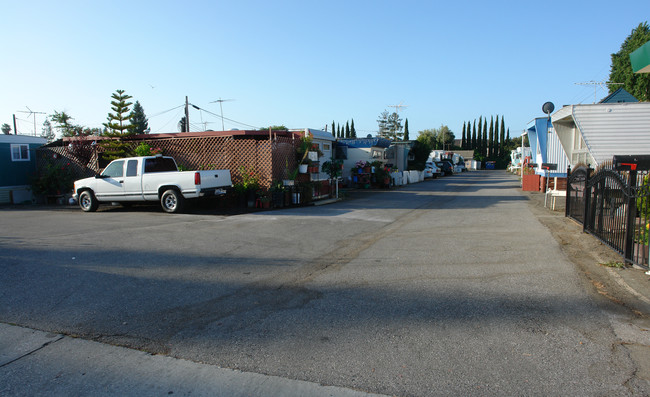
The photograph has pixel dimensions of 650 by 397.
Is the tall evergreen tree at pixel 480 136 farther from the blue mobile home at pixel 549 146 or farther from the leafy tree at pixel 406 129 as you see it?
the blue mobile home at pixel 549 146

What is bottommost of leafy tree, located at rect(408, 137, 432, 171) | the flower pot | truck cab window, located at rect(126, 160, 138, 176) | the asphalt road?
the asphalt road

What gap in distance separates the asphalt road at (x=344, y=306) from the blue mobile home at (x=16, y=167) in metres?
12.5

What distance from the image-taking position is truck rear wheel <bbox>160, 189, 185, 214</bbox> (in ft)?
44.9

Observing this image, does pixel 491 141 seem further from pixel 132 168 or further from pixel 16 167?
pixel 132 168

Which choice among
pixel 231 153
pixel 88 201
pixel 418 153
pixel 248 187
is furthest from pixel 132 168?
pixel 418 153

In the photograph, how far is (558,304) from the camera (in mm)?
5027

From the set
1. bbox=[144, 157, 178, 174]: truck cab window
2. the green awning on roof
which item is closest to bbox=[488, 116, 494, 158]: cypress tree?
bbox=[144, 157, 178, 174]: truck cab window

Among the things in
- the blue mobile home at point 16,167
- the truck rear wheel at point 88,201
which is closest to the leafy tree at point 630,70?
the truck rear wheel at point 88,201

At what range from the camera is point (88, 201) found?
1511 cm

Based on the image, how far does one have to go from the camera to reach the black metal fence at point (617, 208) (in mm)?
6547

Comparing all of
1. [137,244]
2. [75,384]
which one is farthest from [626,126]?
[75,384]

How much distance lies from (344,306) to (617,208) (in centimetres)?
583

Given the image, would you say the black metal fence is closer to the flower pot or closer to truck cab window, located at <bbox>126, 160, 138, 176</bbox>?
the flower pot

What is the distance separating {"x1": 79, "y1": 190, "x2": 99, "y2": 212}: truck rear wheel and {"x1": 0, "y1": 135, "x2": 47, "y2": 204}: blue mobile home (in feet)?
21.8
